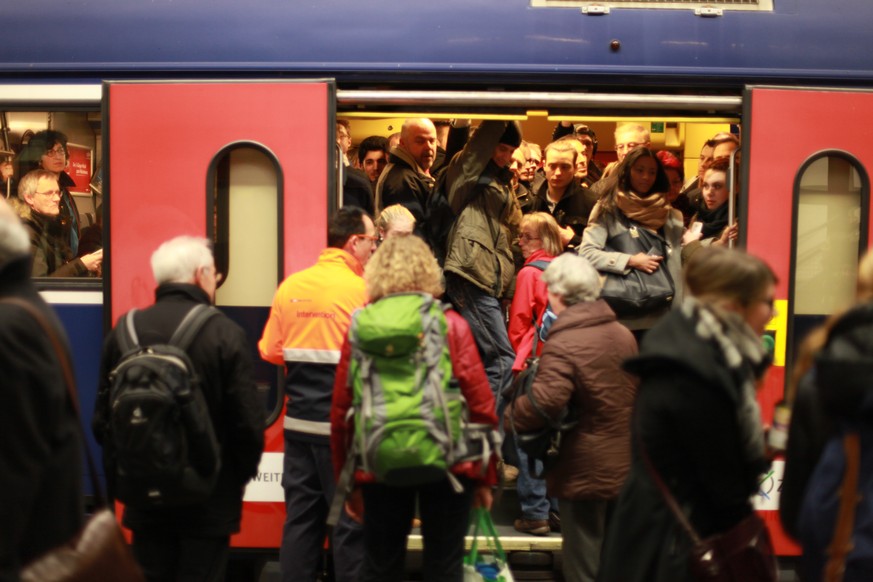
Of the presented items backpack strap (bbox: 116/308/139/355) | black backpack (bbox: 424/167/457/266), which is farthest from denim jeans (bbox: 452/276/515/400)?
backpack strap (bbox: 116/308/139/355)

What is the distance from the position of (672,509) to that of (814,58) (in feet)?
8.68

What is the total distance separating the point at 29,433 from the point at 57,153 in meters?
2.44

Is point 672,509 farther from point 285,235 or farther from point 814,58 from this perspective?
point 814,58

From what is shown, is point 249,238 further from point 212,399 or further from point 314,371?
point 212,399

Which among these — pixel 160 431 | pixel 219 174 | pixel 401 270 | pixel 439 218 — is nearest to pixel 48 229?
pixel 219 174

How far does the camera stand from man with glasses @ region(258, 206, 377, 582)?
164 inches

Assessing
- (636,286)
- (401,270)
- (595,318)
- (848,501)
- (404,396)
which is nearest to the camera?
(848,501)

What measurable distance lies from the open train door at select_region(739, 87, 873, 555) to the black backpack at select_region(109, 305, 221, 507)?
249cm

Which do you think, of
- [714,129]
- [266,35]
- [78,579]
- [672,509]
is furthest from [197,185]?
[714,129]

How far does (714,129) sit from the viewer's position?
7.53 meters

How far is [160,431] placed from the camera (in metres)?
3.44

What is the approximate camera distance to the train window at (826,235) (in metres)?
4.56

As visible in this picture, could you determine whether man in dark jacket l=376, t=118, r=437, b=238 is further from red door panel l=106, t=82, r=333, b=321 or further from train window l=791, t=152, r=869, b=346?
train window l=791, t=152, r=869, b=346

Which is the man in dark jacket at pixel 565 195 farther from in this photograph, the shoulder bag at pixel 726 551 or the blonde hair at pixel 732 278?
the shoulder bag at pixel 726 551
